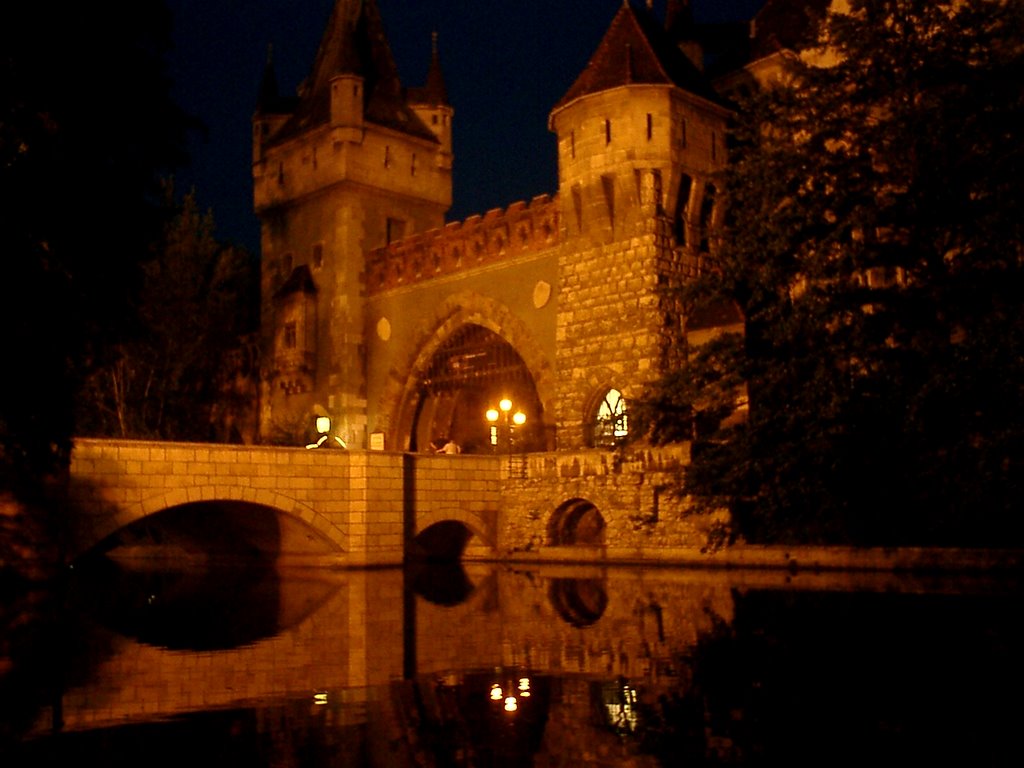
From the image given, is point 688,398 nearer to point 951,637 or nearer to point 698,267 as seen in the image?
point 698,267

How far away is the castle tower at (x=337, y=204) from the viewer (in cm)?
3139

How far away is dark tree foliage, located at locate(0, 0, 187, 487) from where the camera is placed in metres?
10.2

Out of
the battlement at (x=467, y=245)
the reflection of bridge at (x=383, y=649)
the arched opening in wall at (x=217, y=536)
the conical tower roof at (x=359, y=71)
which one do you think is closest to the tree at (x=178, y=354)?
the arched opening in wall at (x=217, y=536)

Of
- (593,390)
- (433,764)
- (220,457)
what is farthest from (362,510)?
(433,764)

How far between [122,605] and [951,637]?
35.2 feet

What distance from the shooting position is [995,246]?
16375mm

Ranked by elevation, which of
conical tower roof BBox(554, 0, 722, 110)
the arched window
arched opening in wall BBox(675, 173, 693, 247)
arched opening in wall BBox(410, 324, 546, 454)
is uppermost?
conical tower roof BBox(554, 0, 722, 110)

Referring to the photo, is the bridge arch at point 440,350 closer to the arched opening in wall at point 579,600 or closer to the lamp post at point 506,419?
the lamp post at point 506,419

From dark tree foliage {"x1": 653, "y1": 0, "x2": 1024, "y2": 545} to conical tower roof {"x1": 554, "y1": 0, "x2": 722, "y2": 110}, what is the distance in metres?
4.97

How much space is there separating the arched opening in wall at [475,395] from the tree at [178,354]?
6975mm

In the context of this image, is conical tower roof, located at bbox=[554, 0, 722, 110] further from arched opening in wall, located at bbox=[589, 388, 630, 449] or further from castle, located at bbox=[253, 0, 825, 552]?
arched opening in wall, located at bbox=[589, 388, 630, 449]

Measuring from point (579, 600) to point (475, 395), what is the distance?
1717 cm

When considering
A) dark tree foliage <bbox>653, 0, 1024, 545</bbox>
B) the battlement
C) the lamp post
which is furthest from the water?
the battlement

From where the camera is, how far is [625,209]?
78.3ft
